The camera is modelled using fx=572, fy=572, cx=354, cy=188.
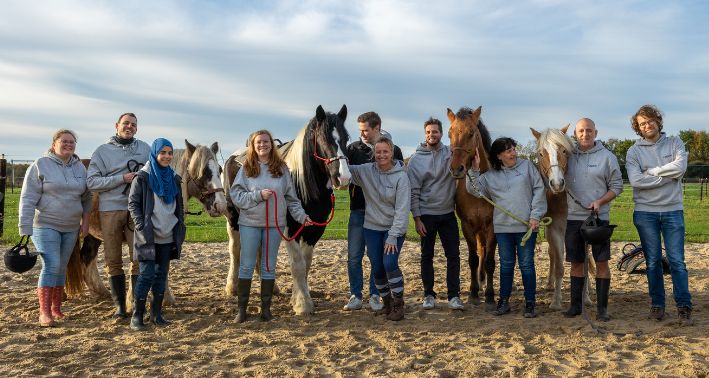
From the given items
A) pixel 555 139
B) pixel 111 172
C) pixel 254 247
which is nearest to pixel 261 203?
pixel 254 247

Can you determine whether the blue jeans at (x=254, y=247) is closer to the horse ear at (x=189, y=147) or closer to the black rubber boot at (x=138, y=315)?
the black rubber boot at (x=138, y=315)

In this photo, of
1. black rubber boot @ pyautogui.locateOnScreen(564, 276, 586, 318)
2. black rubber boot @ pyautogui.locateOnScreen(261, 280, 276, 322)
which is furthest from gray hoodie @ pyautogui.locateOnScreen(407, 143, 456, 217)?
black rubber boot @ pyautogui.locateOnScreen(261, 280, 276, 322)

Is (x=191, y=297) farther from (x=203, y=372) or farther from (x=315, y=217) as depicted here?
(x=203, y=372)

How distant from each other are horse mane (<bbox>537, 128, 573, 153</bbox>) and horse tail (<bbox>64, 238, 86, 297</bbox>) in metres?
4.59

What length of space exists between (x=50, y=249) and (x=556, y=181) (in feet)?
14.1

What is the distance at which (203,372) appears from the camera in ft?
11.9

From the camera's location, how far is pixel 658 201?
484 centimetres

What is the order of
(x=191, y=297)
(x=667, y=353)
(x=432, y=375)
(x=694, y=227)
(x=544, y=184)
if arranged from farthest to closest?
(x=694, y=227) < (x=191, y=297) < (x=544, y=184) < (x=667, y=353) < (x=432, y=375)

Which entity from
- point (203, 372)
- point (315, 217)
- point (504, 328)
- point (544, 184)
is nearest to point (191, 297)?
point (315, 217)

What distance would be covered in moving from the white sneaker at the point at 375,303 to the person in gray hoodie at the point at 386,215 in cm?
23

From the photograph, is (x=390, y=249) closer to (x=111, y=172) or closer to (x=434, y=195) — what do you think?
(x=434, y=195)

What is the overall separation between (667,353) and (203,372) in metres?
3.16

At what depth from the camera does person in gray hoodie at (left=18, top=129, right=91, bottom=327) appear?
4.73 metres

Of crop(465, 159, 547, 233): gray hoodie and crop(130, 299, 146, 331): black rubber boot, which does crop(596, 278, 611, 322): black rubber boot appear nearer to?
crop(465, 159, 547, 233): gray hoodie
